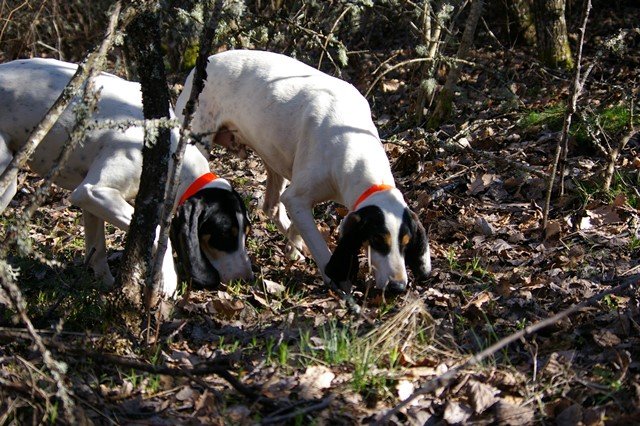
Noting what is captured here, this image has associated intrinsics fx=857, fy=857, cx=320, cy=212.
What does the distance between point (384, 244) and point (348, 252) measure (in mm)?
216

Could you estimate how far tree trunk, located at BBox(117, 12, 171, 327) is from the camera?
402 cm

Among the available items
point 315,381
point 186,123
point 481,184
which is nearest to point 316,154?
point 481,184

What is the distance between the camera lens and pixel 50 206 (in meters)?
7.20

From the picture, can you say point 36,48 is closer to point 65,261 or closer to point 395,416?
point 65,261

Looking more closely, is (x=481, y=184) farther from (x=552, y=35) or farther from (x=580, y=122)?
(x=552, y=35)

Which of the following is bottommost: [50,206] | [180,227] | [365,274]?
[50,206]

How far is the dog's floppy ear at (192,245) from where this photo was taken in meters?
4.98

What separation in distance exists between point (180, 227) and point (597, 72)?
5.41 metres

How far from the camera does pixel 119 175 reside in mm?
5129

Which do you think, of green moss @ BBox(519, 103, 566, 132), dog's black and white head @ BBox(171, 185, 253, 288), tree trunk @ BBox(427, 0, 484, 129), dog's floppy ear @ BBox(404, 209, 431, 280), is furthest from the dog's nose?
tree trunk @ BBox(427, 0, 484, 129)

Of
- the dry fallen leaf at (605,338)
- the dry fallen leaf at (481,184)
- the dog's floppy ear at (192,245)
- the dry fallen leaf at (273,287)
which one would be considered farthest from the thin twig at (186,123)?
the dry fallen leaf at (481,184)

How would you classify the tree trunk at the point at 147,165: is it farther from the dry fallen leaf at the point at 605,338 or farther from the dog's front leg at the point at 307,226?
the dry fallen leaf at the point at 605,338

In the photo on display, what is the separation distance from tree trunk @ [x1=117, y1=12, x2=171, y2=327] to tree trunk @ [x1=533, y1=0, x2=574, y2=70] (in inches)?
221

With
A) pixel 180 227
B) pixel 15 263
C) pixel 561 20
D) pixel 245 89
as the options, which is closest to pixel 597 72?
pixel 561 20
